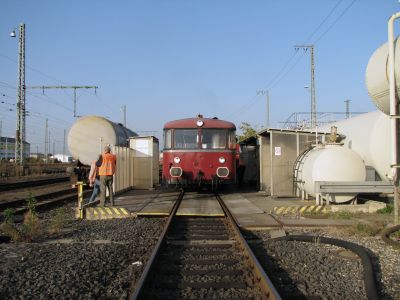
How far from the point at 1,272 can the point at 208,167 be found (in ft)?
35.4

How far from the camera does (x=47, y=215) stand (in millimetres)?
12188

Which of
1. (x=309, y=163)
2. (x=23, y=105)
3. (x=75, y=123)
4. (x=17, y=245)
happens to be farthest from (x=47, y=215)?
(x=23, y=105)

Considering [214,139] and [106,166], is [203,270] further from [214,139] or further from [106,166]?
[214,139]

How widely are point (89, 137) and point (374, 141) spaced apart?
13.1m

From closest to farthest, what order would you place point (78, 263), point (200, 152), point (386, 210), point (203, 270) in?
point (203, 270), point (78, 263), point (386, 210), point (200, 152)

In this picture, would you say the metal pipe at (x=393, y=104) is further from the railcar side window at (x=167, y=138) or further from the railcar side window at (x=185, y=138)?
the railcar side window at (x=167, y=138)

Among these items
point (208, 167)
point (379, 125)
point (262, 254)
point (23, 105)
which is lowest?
point (262, 254)

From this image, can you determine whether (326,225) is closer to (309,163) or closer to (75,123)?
(309,163)

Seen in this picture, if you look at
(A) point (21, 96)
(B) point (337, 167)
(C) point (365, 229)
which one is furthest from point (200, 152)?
(A) point (21, 96)

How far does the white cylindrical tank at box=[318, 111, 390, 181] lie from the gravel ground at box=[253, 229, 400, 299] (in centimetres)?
546

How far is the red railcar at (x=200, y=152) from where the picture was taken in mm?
16219

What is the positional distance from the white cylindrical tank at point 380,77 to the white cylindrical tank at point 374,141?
3.57 metres

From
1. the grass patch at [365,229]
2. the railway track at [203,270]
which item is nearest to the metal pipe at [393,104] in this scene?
the grass patch at [365,229]

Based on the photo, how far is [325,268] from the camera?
20.2 feet
